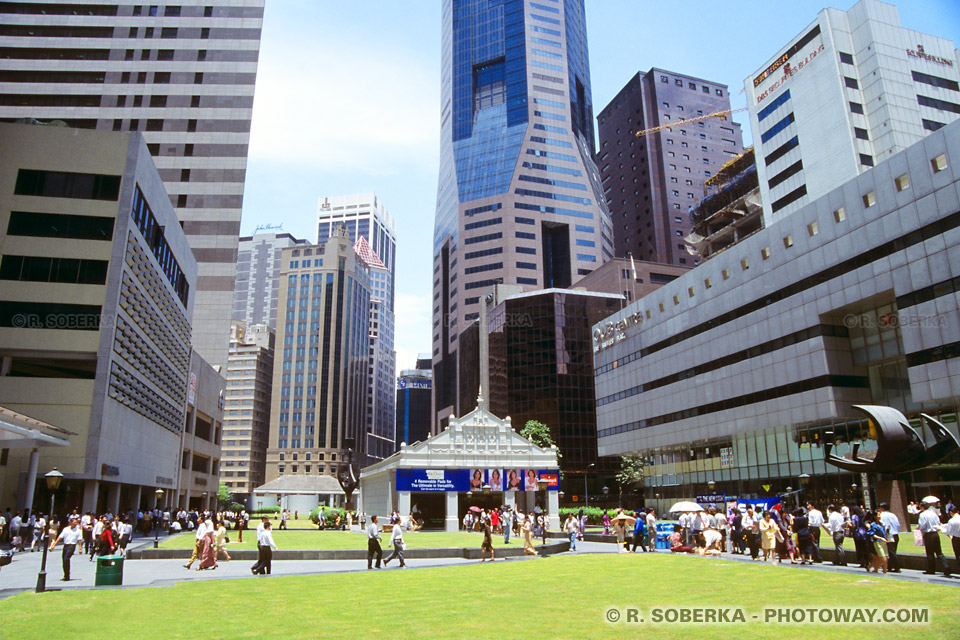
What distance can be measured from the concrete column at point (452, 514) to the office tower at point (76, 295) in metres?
25.9

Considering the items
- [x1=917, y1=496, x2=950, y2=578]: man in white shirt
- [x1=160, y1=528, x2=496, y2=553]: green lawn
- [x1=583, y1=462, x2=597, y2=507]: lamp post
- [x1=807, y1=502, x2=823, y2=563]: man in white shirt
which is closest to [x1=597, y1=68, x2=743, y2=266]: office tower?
[x1=583, y1=462, x2=597, y2=507]: lamp post

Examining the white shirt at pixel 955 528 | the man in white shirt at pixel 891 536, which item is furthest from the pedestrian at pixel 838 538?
the white shirt at pixel 955 528

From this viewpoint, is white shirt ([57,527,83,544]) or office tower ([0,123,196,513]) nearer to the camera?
white shirt ([57,527,83,544])

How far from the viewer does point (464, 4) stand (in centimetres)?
18038

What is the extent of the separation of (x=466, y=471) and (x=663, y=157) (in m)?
140

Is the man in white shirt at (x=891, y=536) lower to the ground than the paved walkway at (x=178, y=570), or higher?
higher

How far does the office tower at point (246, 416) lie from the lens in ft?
571

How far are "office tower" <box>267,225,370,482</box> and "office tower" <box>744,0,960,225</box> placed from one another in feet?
434

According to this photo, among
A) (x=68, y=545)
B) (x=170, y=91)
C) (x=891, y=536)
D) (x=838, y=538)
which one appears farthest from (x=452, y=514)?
(x=170, y=91)

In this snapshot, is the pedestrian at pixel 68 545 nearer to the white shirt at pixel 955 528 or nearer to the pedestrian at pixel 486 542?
the pedestrian at pixel 486 542

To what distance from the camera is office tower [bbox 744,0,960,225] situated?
77062 millimetres

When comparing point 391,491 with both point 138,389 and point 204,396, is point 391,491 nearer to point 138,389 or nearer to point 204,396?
point 138,389

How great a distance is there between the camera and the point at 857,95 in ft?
258

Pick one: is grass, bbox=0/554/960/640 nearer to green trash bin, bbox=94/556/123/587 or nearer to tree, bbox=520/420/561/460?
green trash bin, bbox=94/556/123/587
